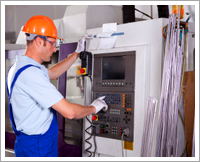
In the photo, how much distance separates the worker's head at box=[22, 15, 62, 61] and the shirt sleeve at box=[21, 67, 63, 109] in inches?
11.5

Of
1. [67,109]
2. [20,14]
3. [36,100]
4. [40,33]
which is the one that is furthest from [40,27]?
[20,14]

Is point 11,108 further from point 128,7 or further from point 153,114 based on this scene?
point 128,7

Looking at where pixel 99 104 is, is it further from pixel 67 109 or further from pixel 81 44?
pixel 81 44

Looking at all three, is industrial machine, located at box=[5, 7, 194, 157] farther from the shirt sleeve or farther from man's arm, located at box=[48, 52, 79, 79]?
the shirt sleeve

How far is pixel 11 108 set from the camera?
1.59 meters

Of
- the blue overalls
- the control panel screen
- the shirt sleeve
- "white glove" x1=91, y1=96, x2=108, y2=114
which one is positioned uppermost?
the control panel screen

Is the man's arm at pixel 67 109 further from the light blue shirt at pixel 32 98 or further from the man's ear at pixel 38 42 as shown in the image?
the man's ear at pixel 38 42

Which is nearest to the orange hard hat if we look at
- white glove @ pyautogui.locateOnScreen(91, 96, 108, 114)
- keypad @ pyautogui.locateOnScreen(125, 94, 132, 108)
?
white glove @ pyautogui.locateOnScreen(91, 96, 108, 114)

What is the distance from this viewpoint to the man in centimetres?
138

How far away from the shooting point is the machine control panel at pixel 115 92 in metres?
1.79

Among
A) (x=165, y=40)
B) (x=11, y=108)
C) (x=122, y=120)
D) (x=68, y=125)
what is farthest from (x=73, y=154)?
(x=165, y=40)

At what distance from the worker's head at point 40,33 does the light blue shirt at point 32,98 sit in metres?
0.14

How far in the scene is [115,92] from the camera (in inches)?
73.6

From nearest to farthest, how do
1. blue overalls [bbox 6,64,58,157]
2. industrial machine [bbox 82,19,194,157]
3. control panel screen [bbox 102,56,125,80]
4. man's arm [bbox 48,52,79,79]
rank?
blue overalls [bbox 6,64,58,157], industrial machine [bbox 82,19,194,157], control panel screen [bbox 102,56,125,80], man's arm [bbox 48,52,79,79]
